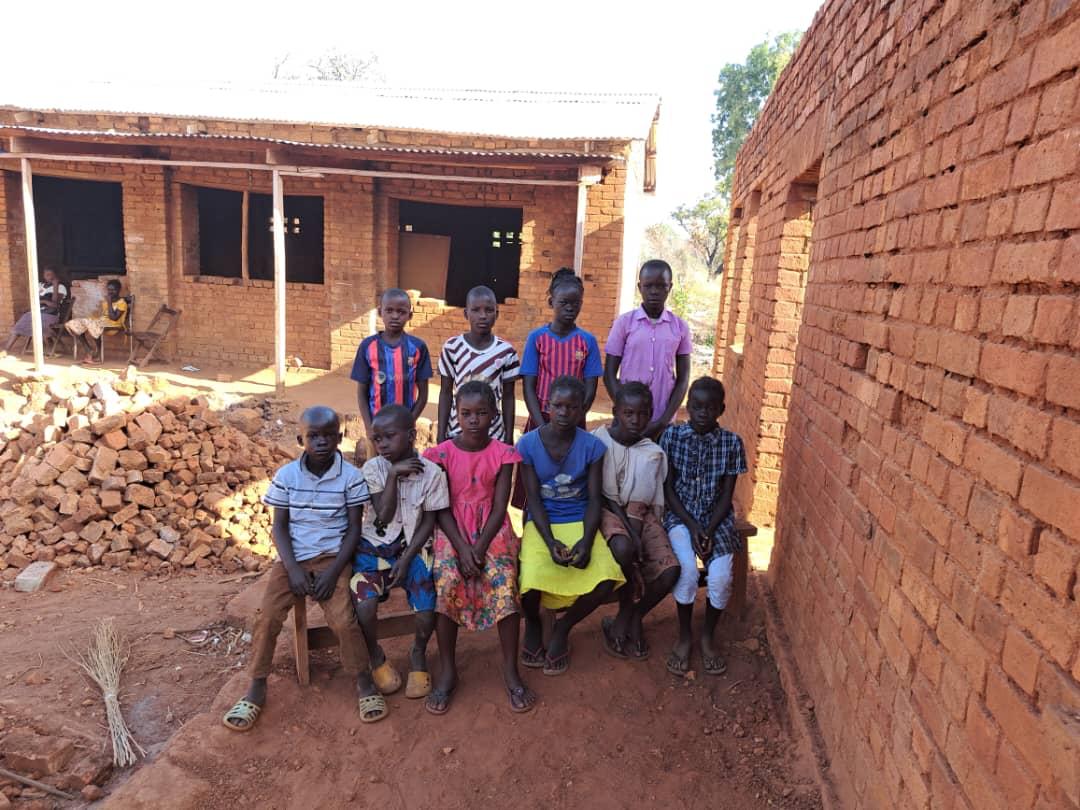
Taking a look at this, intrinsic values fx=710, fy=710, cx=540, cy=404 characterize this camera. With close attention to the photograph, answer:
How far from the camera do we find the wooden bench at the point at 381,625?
3.09m

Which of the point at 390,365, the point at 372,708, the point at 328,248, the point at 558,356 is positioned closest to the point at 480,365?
the point at 558,356

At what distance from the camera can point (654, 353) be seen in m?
3.95

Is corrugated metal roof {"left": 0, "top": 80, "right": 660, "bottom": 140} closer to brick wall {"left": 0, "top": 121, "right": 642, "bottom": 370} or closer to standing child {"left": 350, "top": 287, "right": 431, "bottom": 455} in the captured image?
brick wall {"left": 0, "top": 121, "right": 642, "bottom": 370}

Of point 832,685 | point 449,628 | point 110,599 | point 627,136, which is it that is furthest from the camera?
point 627,136

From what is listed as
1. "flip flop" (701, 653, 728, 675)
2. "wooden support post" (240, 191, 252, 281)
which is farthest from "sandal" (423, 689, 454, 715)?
"wooden support post" (240, 191, 252, 281)

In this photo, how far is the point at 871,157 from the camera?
2717mm

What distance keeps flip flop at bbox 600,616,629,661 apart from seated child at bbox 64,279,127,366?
9458 millimetres

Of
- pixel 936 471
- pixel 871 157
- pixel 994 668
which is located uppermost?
pixel 871 157

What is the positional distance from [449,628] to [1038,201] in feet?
8.30

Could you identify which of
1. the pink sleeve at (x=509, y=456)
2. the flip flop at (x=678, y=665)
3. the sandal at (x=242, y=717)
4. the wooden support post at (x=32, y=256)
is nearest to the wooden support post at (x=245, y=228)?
the wooden support post at (x=32, y=256)

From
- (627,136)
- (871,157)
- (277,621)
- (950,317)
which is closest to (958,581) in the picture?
(950,317)

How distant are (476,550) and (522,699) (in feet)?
2.12

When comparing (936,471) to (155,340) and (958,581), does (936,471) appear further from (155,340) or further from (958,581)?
(155,340)

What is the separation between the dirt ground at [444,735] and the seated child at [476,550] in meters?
0.15
